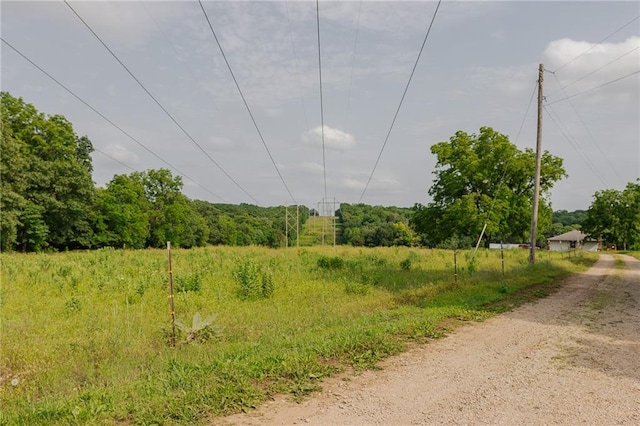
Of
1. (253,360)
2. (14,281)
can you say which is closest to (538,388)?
(253,360)

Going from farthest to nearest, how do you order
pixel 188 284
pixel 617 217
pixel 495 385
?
pixel 617 217
pixel 188 284
pixel 495 385

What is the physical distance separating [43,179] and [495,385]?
142 feet

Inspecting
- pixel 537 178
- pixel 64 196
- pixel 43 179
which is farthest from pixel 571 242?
pixel 43 179

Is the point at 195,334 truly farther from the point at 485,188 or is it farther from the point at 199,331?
the point at 485,188

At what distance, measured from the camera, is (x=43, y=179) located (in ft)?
124

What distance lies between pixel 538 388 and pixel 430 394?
1408 mm

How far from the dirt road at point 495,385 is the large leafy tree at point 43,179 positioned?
3582 cm

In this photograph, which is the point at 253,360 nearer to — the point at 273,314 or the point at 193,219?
the point at 273,314

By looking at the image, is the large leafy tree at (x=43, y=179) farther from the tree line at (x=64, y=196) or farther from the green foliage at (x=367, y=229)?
the green foliage at (x=367, y=229)

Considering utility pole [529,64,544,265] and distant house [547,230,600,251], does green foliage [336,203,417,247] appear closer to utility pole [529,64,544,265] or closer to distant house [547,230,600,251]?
distant house [547,230,600,251]

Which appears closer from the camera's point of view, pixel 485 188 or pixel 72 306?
pixel 72 306

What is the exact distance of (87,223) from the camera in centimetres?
4581

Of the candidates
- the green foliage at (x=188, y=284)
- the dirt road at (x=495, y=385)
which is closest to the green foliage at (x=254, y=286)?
the green foliage at (x=188, y=284)

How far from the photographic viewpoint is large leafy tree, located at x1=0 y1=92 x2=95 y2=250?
112 ft
